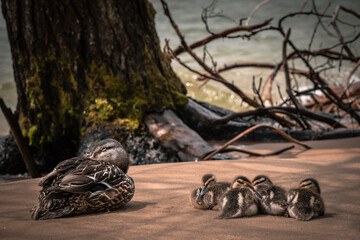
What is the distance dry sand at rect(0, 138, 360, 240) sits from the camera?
197cm

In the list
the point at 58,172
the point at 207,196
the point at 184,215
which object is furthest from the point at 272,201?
the point at 58,172

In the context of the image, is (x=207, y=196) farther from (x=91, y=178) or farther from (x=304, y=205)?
(x=91, y=178)

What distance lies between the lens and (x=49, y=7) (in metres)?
5.34

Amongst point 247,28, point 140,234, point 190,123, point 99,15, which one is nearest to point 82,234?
point 140,234

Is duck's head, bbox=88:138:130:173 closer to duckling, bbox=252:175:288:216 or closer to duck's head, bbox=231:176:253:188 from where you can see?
duck's head, bbox=231:176:253:188

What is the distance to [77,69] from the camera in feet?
18.3

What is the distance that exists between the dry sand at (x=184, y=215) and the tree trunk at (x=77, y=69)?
1773 millimetres

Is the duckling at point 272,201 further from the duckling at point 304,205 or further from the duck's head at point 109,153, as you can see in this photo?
the duck's head at point 109,153

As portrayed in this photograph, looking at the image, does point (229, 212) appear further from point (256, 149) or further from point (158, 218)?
point (256, 149)

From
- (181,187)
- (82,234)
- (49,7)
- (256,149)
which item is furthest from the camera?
(256,149)

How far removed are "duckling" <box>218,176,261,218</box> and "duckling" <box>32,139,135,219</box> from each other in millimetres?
718

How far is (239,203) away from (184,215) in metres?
0.37

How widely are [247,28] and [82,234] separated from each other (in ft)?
25.2

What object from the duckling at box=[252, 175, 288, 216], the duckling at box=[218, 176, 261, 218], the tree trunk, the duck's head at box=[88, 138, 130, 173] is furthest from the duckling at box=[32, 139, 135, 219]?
the tree trunk
